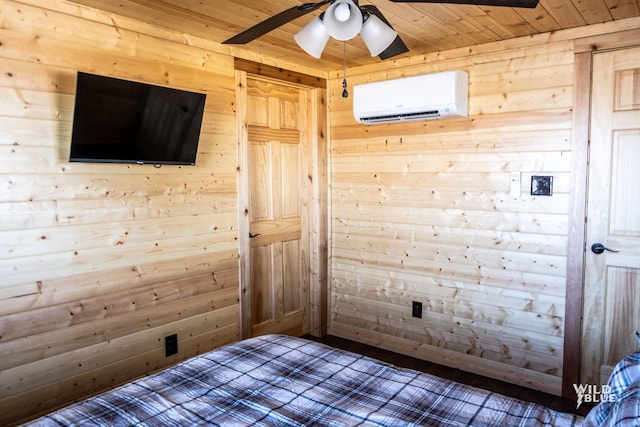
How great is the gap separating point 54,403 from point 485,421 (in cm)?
214

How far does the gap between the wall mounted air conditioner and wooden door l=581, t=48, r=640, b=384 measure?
81 cm

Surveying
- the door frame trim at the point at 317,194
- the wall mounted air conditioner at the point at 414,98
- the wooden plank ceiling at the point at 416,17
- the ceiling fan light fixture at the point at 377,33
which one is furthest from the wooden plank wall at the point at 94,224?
the ceiling fan light fixture at the point at 377,33

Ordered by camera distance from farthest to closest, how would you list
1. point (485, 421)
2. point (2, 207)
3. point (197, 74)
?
1. point (197, 74)
2. point (2, 207)
3. point (485, 421)

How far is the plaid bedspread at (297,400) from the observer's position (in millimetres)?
1499

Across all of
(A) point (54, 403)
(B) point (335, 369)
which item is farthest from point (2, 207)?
(B) point (335, 369)

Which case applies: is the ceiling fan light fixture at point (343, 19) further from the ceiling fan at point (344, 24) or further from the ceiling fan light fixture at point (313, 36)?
the ceiling fan light fixture at point (313, 36)

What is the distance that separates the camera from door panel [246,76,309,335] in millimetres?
3572

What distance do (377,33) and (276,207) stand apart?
7.00 feet

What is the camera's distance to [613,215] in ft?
8.98

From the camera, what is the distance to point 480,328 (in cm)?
325

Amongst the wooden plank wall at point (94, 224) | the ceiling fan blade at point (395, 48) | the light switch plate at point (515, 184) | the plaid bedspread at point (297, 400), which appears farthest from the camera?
the light switch plate at point (515, 184)

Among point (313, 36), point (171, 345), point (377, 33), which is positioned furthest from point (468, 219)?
point (171, 345)

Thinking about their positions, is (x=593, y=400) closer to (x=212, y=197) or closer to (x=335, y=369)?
(x=335, y=369)

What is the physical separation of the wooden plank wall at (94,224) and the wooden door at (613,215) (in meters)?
2.37
